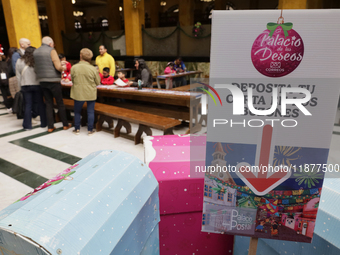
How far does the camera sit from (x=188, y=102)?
4.04m

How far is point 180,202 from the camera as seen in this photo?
1.26 metres

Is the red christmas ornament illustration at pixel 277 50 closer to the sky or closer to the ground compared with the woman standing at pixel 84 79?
closer to the sky

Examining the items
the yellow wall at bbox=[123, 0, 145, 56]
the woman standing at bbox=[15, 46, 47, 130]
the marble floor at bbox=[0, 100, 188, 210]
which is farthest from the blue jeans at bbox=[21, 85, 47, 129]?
the yellow wall at bbox=[123, 0, 145, 56]

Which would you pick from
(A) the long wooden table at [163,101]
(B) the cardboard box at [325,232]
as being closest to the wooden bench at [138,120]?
(A) the long wooden table at [163,101]

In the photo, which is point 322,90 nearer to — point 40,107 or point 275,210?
point 275,210

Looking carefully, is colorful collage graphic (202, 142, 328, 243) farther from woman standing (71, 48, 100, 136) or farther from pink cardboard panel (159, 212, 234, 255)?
woman standing (71, 48, 100, 136)

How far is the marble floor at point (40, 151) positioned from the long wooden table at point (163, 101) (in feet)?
1.28

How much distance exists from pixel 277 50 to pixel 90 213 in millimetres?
765

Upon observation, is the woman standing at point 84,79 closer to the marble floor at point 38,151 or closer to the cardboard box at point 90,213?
the marble floor at point 38,151

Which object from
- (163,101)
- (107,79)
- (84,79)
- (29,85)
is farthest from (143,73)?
(29,85)

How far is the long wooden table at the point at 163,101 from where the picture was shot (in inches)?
159

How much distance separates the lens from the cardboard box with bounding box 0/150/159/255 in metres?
0.69

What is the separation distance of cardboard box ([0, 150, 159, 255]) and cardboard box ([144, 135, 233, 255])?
4.3 inches

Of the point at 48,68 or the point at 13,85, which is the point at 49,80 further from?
the point at 13,85
